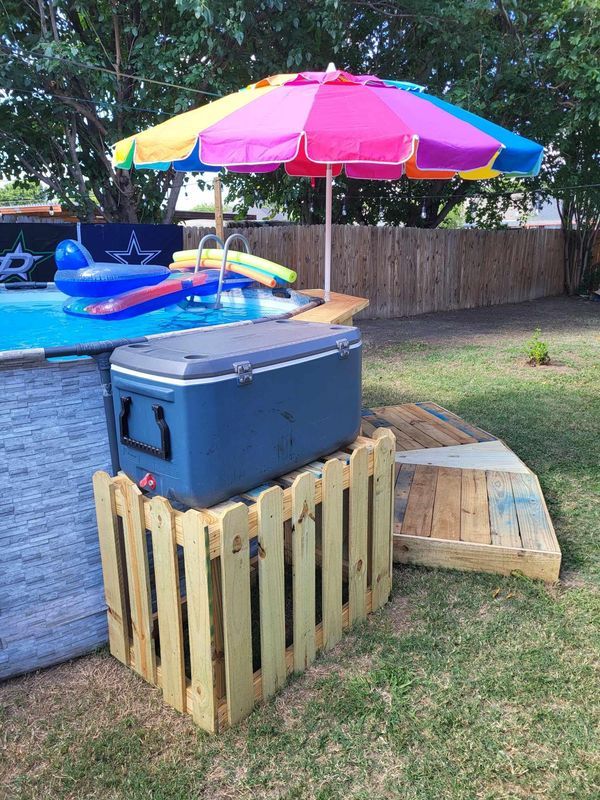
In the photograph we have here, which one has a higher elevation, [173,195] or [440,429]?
[173,195]

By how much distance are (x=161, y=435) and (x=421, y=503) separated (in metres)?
1.74

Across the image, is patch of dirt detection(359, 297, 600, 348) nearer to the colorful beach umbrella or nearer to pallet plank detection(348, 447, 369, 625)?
the colorful beach umbrella

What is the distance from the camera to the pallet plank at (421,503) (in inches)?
118

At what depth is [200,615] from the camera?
193cm

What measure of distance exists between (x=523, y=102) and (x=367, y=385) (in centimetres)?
753

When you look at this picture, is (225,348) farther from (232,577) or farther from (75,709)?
(75,709)

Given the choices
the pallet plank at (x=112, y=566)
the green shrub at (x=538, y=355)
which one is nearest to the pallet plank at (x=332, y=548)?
the pallet plank at (x=112, y=566)

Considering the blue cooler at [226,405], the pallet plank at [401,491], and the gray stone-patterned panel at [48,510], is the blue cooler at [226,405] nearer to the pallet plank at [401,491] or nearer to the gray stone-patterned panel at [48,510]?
the gray stone-patterned panel at [48,510]

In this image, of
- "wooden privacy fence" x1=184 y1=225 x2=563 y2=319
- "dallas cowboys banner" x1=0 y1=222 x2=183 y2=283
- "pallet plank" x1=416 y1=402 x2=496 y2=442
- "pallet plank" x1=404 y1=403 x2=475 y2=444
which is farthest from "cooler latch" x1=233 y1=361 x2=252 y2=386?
"wooden privacy fence" x1=184 y1=225 x2=563 y2=319

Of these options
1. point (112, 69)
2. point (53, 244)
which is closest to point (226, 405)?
point (53, 244)

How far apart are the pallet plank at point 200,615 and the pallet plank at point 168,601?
0.21ft

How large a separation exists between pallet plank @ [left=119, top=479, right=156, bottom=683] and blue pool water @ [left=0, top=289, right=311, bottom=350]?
183 centimetres

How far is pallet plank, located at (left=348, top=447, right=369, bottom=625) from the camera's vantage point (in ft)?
7.72

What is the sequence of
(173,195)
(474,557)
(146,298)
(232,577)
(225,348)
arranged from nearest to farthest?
(232,577)
(225,348)
(474,557)
(146,298)
(173,195)
